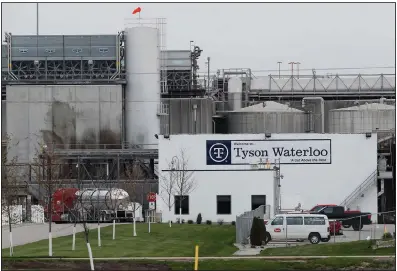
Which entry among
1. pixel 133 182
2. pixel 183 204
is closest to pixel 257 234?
pixel 133 182

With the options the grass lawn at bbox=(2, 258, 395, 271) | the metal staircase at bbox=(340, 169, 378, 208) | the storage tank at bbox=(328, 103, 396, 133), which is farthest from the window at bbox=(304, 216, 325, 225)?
the storage tank at bbox=(328, 103, 396, 133)

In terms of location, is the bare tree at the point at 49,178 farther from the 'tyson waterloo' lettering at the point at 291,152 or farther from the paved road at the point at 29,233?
the 'tyson waterloo' lettering at the point at 291,152

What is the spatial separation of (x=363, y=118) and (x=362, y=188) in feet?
54.5

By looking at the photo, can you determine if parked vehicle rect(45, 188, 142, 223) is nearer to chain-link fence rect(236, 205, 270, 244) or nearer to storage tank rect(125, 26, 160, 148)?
chain-link fence rect(236, 205, 270, 244)

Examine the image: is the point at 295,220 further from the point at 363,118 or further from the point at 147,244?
the point at 363,118

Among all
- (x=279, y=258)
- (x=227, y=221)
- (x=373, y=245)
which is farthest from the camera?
(x=227, y=221)

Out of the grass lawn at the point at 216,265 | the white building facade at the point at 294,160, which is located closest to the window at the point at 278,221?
the grass lawn at the point at 216,265

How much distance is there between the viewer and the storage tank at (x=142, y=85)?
299 ft

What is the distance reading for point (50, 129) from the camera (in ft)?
290

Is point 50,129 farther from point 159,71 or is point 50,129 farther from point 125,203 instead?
point 125,203

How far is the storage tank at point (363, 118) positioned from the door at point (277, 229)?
4235 centimetres

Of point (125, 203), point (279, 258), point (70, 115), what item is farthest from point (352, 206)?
point (279, 258)

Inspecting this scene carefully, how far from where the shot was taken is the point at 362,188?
7538 cm

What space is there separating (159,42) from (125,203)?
25.6 meters
